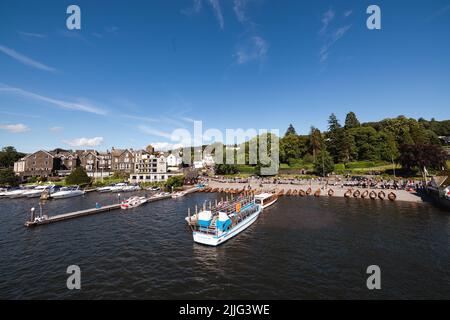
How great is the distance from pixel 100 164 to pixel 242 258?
111 metres

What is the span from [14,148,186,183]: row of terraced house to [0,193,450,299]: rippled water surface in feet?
193

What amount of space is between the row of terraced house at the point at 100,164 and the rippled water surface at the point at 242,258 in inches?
2317

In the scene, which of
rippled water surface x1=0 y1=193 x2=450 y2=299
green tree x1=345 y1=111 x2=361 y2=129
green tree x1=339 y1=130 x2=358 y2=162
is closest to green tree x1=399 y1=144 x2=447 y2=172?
rippled water surface x1=0 y1=193 x2=450 y2=299

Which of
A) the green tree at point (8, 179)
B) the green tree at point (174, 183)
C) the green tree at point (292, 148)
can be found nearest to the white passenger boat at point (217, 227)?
the green tree at point (174, 183)

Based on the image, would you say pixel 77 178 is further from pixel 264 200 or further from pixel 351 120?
pixel 351 120

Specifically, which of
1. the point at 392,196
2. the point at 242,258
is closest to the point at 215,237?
the point at 242,258

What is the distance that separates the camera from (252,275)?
2094cm

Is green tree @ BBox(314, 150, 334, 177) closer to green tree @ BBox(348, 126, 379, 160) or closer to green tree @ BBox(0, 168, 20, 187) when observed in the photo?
green tree @ BBox(348, 126, 379, 160)

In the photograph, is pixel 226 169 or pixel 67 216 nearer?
pixel 67 216

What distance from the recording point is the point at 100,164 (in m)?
114
